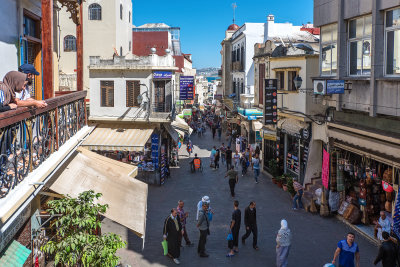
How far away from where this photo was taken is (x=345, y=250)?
995 centimetres

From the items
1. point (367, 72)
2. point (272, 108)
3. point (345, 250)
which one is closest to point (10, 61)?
point (345, 250)

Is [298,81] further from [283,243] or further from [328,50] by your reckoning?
[283,243]

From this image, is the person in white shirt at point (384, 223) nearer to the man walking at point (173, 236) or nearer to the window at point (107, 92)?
the man walking at point (173, 236)

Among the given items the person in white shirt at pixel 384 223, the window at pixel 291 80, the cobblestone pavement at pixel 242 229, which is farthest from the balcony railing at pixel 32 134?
the window at pixel 291 80

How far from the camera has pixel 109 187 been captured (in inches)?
349

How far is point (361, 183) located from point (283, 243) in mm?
4649

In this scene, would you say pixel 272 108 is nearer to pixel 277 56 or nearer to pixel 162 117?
pixel 277 56

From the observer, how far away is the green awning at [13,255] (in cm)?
581

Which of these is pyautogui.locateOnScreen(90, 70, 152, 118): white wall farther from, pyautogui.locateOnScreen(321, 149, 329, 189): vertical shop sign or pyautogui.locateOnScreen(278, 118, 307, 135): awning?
pyautogui.locateOnScreen(321, 149, 329, 189): vertical shop sign

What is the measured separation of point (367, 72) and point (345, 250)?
5.93m

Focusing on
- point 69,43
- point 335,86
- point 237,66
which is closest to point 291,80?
point 335,86

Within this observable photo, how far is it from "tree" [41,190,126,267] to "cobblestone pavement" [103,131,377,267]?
5.55m

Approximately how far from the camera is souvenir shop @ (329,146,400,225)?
41.3 feet

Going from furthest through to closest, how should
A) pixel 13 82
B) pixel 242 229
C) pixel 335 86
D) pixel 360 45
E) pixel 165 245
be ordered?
pixel 242 229 < pixel 335 86 < pixel 360 45 < pixel 165 245 < pixel 13 82
